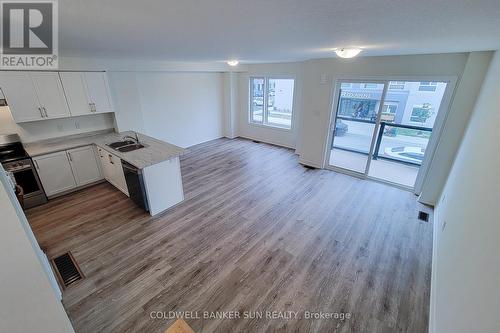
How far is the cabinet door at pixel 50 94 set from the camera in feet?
11.3

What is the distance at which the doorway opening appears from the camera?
420cm

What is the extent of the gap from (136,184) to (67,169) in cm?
165

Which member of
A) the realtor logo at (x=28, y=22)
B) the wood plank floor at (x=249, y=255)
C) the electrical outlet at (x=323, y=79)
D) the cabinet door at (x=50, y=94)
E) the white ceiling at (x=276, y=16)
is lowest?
the wood plank floor at (x=249, y=255)

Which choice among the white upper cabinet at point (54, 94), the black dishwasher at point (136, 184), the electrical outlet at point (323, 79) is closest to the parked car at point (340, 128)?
the electrical outlet at point (323, 79)

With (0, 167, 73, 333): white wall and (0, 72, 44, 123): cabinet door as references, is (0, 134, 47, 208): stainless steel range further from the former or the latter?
(0, 167, 73, 333): white wall

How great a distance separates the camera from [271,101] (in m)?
6.71

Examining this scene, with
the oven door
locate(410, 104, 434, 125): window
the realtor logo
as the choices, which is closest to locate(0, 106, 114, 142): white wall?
the oven door

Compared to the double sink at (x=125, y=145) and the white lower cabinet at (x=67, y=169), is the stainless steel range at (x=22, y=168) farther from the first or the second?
the double sink at (x=125, y=145)

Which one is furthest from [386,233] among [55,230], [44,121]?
[44,121]

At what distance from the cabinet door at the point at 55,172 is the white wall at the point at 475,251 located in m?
5.35

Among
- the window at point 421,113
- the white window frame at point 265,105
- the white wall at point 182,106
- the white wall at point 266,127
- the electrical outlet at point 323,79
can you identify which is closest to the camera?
the window at point 421,113

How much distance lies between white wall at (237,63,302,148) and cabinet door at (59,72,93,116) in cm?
433

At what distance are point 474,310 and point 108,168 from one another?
5.03 m

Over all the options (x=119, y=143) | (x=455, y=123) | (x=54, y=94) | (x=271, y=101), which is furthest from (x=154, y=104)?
(x=455, y=123)
